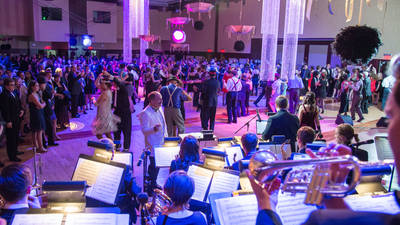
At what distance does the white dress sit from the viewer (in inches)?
219

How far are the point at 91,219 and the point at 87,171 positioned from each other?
3.36 ft

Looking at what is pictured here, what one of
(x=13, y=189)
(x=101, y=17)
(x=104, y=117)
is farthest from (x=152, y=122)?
(x=101, y=17)

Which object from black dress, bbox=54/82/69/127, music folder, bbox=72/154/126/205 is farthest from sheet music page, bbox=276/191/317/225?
black dress, bbox=54/82/69/127

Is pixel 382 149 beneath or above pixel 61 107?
above

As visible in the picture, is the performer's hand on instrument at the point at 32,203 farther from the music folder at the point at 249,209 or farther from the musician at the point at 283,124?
the musician at the point at 283,124

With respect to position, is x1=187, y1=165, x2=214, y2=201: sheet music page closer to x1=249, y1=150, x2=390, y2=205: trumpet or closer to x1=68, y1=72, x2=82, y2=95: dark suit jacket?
x1=249, y1=150, x2=390, y2=205: trumpet

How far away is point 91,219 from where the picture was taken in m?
1.92

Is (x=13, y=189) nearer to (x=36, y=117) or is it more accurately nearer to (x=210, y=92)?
(x=36, y=117)

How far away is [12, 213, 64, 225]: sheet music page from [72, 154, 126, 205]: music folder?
2.48ft

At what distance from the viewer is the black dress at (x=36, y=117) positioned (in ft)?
19.4

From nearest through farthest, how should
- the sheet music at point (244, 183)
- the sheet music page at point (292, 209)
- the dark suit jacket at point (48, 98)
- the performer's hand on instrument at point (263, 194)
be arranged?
the performer's hand on instrument at point (263, 194)
the sheet music page at point (292, 209)
the sheet music at point (244, 183)
the dark suit jacket at point (48, 98)

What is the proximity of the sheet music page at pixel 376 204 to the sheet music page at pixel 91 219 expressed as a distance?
142 centimetres

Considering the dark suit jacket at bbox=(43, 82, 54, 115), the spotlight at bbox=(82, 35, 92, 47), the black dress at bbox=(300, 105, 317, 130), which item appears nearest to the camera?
the black dress at bbox=(300, 105, 317, 130)

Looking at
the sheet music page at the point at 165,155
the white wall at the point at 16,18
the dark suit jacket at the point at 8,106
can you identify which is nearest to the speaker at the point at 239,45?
the white wall at the point at 16,18
